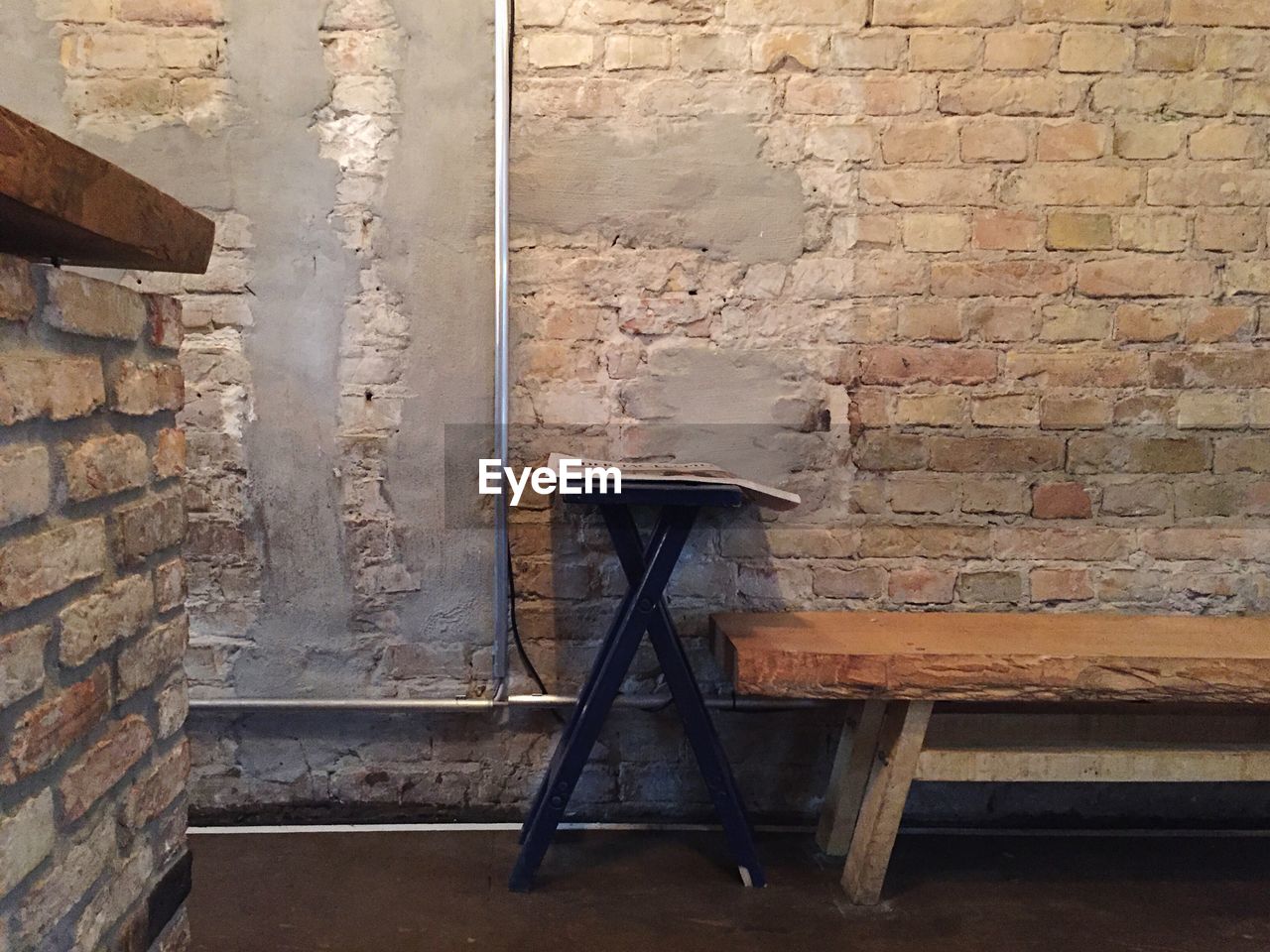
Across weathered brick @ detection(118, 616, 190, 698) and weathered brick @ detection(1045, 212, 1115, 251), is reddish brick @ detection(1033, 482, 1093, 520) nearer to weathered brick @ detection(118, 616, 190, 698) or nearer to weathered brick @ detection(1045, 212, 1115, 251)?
weathered brick @ detection(1045, 212, 1115, 251)

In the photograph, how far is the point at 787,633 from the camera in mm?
1899

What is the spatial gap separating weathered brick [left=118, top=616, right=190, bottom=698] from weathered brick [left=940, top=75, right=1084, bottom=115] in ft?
6.28

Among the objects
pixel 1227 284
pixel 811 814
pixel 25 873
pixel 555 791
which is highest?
pixel 1227 284

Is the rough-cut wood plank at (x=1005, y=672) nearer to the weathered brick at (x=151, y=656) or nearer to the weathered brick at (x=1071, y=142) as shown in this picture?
the weathered brick at (x=151, y=656)

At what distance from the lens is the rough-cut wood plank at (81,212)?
816mm

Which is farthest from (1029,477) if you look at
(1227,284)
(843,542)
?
(1227,284)

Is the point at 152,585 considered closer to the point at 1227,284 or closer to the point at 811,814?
the point at 811,814

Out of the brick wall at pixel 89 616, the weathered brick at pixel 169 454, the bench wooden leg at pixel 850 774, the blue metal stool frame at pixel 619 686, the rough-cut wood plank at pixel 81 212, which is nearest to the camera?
the rough-cut wood plank at pixel 81 212

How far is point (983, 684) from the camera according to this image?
1.72 meters

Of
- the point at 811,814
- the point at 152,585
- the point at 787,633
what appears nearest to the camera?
the point at 152,585

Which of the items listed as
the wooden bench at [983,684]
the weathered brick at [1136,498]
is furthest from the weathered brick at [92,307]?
the weathered brick at [1136,498]

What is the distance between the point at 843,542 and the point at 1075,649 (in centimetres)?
56

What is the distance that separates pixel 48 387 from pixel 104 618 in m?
0.29

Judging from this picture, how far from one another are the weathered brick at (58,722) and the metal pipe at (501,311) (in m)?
1.08
